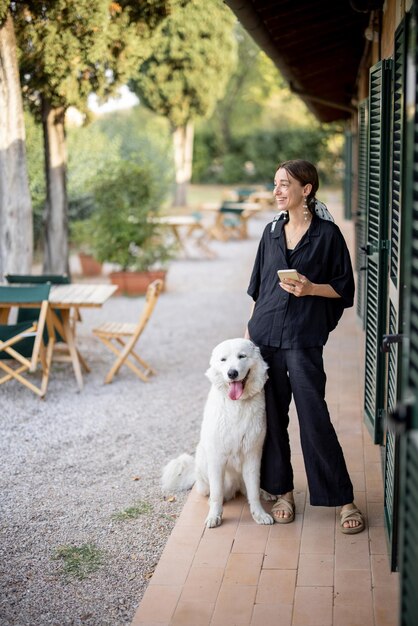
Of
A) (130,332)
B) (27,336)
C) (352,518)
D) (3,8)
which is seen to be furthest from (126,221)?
(352,518)

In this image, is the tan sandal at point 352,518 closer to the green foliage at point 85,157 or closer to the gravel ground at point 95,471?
the gravel ground at point 95,471

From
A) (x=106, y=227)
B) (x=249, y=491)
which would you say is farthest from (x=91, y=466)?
(x=106, y=227)

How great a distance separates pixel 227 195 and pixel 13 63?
62.4 ft

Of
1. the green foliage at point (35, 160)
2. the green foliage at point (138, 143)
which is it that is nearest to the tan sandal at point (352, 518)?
the green foliage at point (35, 160)

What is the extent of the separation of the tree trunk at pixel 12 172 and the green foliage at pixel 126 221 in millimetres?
4343

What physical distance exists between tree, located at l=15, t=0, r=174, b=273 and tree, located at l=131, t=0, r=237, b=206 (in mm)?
11643

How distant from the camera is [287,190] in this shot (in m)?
4.32

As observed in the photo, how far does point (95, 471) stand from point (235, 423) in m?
1.78

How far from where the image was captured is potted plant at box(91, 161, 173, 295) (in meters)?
13.5

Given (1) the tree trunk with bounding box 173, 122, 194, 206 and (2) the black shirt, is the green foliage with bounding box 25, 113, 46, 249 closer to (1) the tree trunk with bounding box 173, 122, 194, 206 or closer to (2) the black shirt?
(2) the black shirt

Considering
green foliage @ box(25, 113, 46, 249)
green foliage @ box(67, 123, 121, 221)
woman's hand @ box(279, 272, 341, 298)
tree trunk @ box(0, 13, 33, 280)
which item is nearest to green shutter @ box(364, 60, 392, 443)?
woman's hand @ box(279, 272, 341, 298)

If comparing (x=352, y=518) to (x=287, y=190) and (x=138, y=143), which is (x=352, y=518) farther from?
(x=138, y=143)

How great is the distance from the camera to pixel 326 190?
34.6 meters

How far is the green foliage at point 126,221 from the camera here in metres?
13.5
